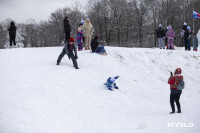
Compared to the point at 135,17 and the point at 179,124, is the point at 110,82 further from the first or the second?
the point at 135,17

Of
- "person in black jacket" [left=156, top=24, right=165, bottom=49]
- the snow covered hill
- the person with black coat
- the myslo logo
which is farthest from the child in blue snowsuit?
"person in black jacket" [left=156, top=24, right=165, bottom=49]

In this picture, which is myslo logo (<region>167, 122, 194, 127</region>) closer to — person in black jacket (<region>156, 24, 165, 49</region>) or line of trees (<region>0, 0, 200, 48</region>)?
person in black jacket (<region>156, 24, 165, 49</region>)

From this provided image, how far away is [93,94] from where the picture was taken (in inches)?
342

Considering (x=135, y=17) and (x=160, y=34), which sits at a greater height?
(x=135, y=17)

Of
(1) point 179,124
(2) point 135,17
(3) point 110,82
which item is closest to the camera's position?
(1) point 179,124

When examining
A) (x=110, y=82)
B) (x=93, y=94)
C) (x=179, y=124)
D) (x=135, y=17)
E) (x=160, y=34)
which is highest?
(x=135, y=17)

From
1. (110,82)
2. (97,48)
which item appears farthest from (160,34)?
(110,82)

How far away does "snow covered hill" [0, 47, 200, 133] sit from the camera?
5.98 m

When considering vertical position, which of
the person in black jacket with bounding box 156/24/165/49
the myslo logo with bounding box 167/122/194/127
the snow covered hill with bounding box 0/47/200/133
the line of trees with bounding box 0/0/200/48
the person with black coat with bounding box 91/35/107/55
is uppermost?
the line of trees with bounding box 0/0/200/48

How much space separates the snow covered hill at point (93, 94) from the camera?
598cm

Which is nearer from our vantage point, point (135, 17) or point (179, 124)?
point (179, 124)

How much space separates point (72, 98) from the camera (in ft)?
25.8

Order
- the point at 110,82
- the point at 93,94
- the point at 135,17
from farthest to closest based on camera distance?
1. the point at 135,17
2. the point at 110,82
3. the point at 93,94

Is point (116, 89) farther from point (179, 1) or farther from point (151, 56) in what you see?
point (179, 1)
